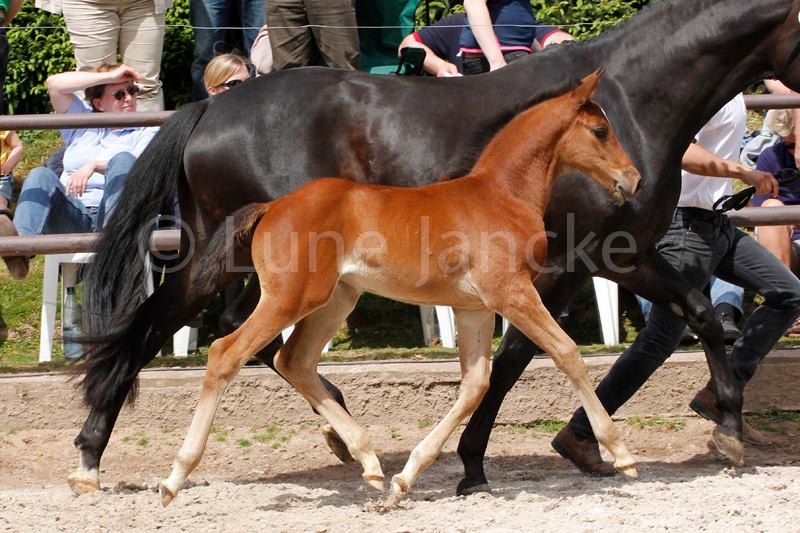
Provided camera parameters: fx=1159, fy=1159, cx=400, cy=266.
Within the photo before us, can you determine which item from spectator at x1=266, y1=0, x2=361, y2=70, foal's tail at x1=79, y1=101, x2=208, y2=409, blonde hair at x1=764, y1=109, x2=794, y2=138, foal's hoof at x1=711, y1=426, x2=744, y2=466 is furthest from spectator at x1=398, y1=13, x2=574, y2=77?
foal's hoof at x1=711, y1=426, x2=744, y2=466

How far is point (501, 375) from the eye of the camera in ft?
15.1

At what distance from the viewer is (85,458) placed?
186 inches

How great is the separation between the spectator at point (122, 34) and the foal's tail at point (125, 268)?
7.93ft

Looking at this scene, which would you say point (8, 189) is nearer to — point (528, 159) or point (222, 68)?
point (222, 68)

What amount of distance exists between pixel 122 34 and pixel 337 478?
3.51 meters

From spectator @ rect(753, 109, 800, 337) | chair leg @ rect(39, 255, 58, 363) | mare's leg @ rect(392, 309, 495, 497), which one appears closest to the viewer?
mare's leg @ rect(392, 309, 495, 497)

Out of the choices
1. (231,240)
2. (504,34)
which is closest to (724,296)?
(504,34)

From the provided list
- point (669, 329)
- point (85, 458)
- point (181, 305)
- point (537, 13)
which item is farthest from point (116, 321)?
point (537, 13)

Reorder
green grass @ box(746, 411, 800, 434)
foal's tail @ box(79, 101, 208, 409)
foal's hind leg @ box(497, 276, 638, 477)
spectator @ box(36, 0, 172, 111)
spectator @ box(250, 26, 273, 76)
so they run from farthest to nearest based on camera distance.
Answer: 1. spectator @ box(36, 0, 172, 111)
2. spectator @ box(250, 26, 273, 76)
3. green grass @ box(746, 411, 800, 434)
4. foal's tail @ box(79, 101, 208, 409)
5. foal's hind leg @ box(497, 276, 638, 477)

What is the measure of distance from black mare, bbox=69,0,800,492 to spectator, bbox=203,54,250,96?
151 centimetres

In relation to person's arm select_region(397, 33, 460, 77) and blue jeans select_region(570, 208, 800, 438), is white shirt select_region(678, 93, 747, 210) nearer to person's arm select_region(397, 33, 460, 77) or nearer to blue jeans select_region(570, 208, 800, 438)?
blue jeans select_region(570, 208, 800, 438)

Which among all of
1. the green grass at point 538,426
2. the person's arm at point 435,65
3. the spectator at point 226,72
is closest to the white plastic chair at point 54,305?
the spectator at point 226,72

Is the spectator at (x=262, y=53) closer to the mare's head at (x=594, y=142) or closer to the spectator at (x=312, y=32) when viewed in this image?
the spectator at (x=312, y=32)

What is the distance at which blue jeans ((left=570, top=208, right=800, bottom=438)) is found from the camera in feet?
16.4
